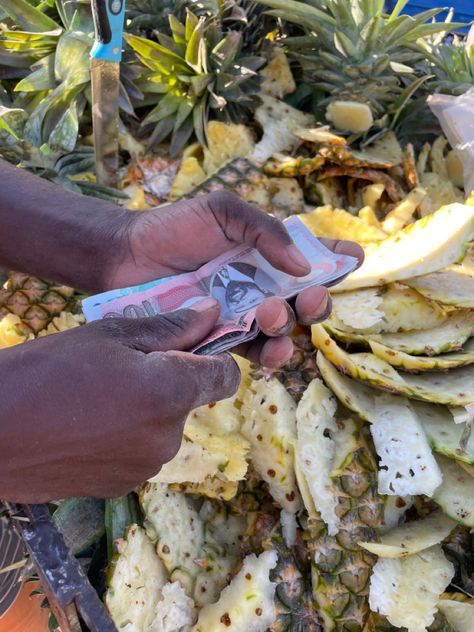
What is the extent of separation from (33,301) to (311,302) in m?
0.77

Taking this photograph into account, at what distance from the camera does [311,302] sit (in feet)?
3.59

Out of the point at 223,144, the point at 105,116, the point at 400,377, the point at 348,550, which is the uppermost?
the point at 105,116

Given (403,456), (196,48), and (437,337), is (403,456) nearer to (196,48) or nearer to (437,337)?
(437,337)

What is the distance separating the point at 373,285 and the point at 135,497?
0.73 m

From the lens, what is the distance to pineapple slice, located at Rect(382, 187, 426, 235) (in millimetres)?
1718

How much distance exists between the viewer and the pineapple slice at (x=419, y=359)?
1328mm

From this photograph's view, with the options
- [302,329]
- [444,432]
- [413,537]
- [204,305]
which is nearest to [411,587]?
[413,537]

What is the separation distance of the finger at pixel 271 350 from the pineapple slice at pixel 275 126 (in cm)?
90

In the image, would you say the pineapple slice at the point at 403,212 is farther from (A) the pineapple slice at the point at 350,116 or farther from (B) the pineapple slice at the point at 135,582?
(B) the pineapple slice at the point at 135,582

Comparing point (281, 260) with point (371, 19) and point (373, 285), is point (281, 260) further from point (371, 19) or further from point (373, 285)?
point (371, 19)

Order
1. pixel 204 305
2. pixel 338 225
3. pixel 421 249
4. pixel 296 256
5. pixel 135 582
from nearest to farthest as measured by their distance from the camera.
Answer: pixel 204 305 < pixel 296 256 < pixel 135 582 < pixel 421 249 < pixel 338 225

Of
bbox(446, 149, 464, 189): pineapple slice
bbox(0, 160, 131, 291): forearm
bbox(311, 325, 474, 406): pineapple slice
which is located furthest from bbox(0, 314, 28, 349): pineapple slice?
bbox(446, 149, 464, 189): pineapple slice

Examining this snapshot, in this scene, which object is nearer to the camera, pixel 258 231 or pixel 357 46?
pixel 258 231

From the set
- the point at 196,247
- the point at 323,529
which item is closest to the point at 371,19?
the point at 196,247
